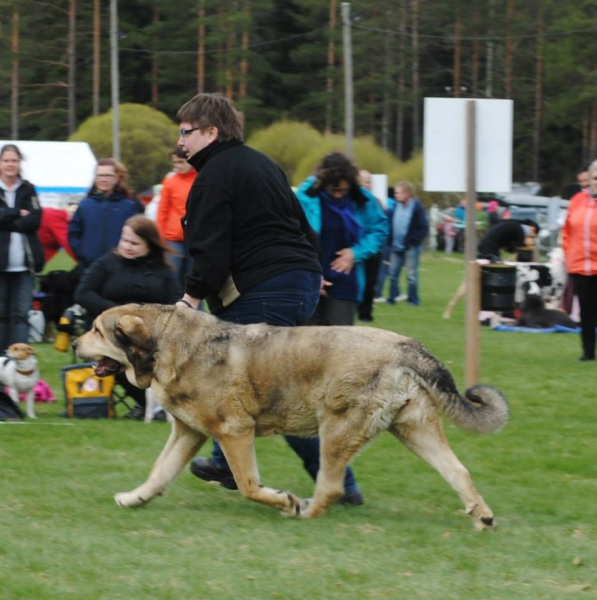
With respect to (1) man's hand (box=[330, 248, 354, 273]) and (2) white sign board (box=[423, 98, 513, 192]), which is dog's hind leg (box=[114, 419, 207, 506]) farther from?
(2) white sign board (box=[423, 98, 513, 192])

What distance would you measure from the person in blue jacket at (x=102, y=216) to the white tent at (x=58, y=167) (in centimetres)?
2236

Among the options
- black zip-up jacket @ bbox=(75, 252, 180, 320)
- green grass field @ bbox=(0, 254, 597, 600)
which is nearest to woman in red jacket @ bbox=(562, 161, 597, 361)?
green grass field @ bbox=(0, 254, 597, 600)

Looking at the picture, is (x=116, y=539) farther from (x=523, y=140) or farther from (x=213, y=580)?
(x=523, y=140)

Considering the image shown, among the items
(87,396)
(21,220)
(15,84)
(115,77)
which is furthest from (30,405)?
(15,84)

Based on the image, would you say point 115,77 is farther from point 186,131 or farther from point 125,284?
point 186,131

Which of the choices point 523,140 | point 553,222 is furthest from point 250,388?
point 523,140

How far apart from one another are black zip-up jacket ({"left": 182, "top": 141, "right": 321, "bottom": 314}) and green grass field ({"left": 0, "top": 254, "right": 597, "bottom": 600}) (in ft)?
4.06

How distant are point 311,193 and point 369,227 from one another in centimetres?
58

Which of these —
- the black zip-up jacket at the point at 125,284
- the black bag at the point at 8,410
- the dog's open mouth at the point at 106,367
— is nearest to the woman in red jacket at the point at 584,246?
the black zip-up jacket at the point at 125,284

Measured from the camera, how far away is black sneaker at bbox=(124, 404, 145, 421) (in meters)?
9.14

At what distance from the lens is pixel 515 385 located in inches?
443

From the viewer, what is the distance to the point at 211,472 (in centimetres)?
665

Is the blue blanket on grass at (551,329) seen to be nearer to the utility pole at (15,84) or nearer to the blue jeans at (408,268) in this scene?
the blue jeans at (408,268)

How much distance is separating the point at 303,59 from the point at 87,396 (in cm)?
4638
